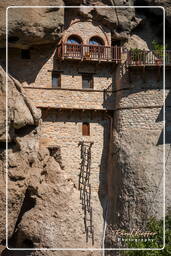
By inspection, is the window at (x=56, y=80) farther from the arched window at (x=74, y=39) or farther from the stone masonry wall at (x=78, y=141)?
the arched window at (x=74, y=39)

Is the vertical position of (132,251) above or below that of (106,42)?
below

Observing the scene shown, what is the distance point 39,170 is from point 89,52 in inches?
306

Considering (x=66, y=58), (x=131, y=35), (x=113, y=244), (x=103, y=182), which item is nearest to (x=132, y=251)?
(x=113, y=244)

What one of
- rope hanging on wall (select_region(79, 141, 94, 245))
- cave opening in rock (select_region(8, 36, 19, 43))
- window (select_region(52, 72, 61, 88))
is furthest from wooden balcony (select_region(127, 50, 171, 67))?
cave opening in rock (select_region(8, 36, 19, 43))

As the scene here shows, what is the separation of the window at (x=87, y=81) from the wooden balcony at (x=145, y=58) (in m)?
2.65

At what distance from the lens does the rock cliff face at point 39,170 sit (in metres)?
30.8

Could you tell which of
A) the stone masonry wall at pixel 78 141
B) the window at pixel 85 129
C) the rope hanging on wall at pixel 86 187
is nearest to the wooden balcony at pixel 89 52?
the stone masonry wall at pixel 78 141

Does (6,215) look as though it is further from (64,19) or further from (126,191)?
(64,19)

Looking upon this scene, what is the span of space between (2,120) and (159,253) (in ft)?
35.3

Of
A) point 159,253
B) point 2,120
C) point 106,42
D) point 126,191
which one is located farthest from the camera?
point 106,42

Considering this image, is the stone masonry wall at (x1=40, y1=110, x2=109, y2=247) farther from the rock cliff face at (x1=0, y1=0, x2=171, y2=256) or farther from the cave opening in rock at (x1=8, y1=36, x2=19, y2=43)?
the cave opening in rock at (x1=8, y1=36, x2=19, y2=43)

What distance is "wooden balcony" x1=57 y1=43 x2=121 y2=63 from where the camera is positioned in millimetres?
33531

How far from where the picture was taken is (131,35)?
35.9 meters

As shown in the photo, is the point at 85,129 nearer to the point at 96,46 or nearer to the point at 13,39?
the point at 96,46
